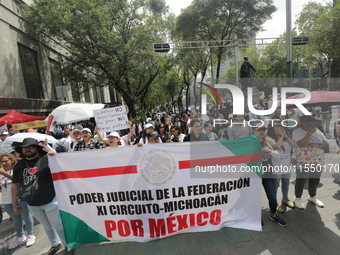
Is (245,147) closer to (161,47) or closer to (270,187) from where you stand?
(270,187)

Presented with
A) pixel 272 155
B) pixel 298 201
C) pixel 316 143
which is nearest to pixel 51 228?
pixel 272 155

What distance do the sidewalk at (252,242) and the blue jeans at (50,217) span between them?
365 mm

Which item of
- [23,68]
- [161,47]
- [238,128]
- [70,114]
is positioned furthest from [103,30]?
[238,128]

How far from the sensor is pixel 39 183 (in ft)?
9.20

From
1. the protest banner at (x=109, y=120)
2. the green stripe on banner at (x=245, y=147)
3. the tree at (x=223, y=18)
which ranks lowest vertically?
the green stripe on banner at (x=245, y=147)

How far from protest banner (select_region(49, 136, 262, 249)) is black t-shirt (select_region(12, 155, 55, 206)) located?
12 cm

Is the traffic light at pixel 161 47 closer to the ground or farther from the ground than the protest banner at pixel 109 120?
farther from the ground

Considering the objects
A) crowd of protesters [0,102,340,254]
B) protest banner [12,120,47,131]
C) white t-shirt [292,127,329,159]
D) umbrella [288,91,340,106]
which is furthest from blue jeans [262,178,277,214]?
protest banner [12,120,47,131]

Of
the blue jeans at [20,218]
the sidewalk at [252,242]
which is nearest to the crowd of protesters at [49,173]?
the blue jeans at [20,218]

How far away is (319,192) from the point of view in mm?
4352

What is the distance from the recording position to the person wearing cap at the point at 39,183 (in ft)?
9.25

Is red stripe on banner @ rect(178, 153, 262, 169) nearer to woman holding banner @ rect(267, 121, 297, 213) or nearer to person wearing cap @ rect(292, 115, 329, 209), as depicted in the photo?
woman holding banner @ rect(267, 121, 297, 213)

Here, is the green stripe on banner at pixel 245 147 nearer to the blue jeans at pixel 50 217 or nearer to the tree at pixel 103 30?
the blue jeans at pixel 50 217

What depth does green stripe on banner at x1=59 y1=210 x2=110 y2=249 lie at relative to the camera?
285 cm
